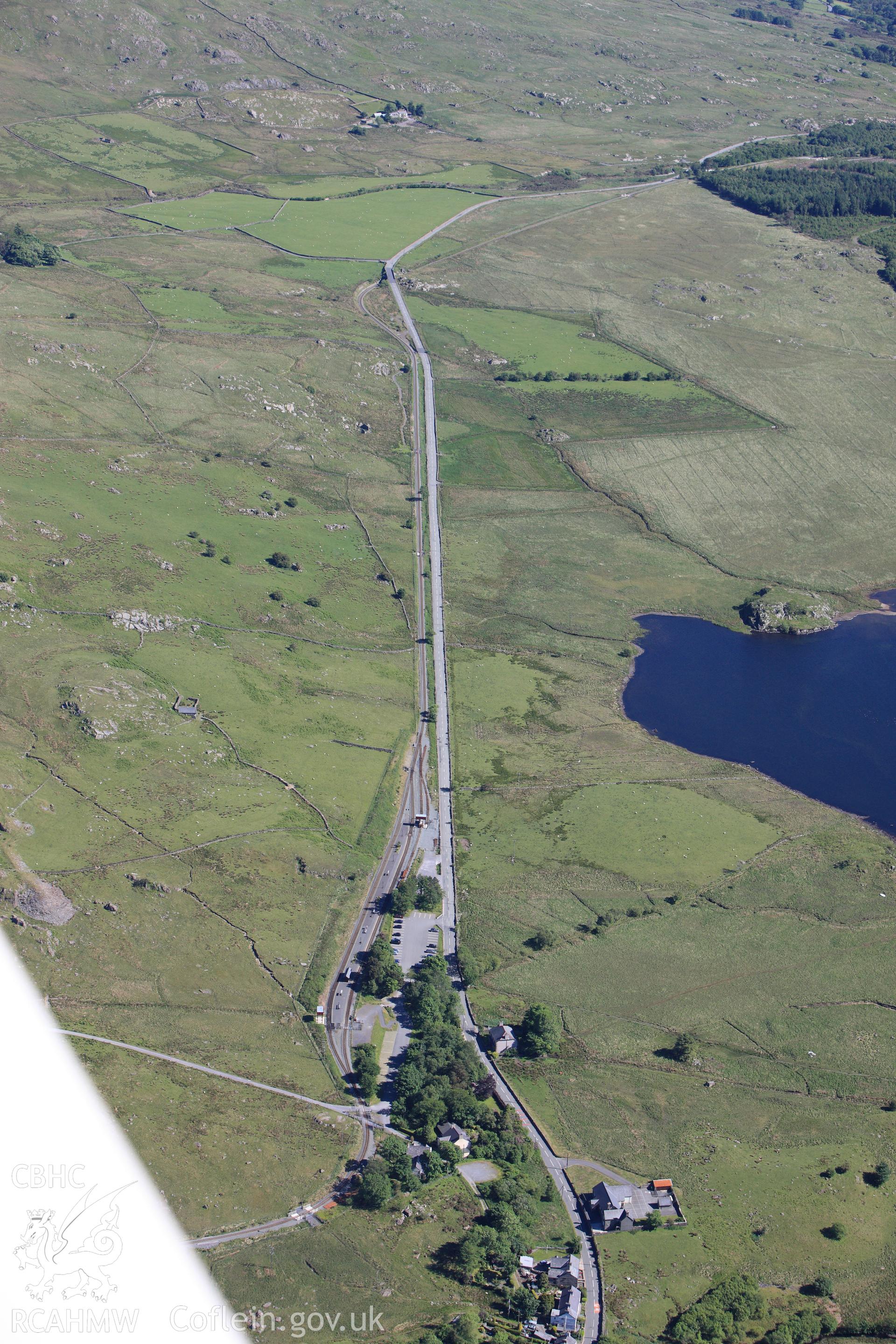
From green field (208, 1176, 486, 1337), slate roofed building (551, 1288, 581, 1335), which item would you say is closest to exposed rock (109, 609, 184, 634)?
green field (208, 1176, 486, 1337)

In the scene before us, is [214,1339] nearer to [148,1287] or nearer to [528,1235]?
[148,1287]

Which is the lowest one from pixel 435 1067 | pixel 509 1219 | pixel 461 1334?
pixel 461 1334

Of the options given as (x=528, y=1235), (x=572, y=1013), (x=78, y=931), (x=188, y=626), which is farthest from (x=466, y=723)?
(x=528, y=1235)

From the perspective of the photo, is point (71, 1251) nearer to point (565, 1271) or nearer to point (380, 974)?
point (565, 1271)

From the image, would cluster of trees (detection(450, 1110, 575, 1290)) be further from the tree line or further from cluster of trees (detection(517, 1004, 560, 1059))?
the tree line

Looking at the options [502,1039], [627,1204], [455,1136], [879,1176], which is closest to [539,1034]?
[502,1039]

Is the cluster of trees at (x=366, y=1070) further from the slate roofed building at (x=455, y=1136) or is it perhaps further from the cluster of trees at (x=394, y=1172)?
the slate roofed building at (x=455, y=1136)

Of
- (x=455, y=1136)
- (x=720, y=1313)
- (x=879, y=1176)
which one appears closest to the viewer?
(x=720, y=1313)
